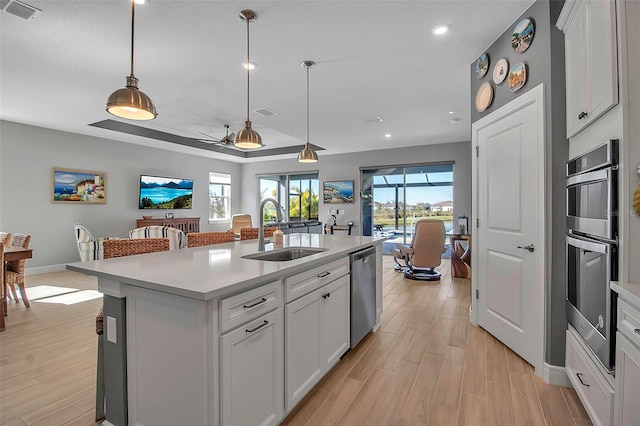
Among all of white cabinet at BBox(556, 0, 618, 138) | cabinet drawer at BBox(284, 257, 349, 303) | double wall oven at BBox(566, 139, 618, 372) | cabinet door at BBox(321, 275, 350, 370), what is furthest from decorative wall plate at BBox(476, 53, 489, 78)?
cabinet door at BBox(321, 275, 350, 370)

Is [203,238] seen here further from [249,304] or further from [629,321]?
[629,321]

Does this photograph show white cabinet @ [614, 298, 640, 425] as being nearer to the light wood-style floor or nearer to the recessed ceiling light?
the light wood-style floor

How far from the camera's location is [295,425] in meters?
1.66

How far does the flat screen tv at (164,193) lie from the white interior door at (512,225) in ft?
22.2

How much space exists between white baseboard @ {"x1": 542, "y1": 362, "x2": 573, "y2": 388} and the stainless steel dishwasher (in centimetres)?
132

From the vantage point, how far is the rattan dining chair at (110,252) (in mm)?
1655

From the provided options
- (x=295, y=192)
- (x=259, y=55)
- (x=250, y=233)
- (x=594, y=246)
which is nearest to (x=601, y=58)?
(x=594, y=246)

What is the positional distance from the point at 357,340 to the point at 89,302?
11.5ft

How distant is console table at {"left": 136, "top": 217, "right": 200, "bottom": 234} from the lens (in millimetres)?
6688

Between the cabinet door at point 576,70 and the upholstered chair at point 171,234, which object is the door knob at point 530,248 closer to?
the cabinet door at point 576,70

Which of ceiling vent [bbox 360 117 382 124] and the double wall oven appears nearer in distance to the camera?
the double wall oven

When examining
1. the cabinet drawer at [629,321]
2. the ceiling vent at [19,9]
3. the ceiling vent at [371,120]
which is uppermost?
the ceiling vent at [371,120]

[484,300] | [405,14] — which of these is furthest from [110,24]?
[484,300]

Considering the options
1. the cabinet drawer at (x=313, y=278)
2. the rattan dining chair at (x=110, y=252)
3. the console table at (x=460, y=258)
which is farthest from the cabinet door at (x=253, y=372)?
the console table at (x=460, y=258)
